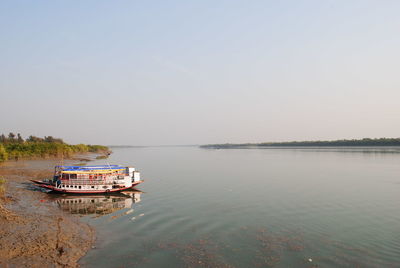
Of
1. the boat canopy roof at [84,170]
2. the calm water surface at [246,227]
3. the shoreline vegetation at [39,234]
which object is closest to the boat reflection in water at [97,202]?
the calm water surface at [246,227]

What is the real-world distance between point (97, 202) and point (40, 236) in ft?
55.2

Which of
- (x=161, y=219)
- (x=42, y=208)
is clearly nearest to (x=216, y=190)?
(x=161, y=219)

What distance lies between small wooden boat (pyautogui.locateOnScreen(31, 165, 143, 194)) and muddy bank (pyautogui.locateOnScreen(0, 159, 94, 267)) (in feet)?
24.6

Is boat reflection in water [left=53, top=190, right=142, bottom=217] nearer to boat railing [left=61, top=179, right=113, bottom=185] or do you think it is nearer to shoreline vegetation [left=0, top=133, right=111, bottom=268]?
shoreline vegetation [left=0, top=133, right=111, bottom=268]

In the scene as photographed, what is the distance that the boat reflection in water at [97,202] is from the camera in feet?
110

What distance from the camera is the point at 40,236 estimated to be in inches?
873

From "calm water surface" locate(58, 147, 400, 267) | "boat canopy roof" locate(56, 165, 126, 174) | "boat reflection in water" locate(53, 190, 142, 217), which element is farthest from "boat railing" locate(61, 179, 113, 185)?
"calm water surface" locate(58, 147, 400, 267)

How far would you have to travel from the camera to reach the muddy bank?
18148mm

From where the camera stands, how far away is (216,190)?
47062 millimetres

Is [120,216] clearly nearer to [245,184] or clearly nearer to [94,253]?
[94,253]

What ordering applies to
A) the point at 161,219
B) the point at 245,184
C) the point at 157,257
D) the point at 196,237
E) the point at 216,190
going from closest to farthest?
the point at 157,257 → the point at 196,237 → the point at 161,219 → the point at 216,190 → the point at 245,184

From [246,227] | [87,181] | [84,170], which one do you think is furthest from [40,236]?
[84,170]

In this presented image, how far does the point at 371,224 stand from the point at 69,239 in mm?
29409

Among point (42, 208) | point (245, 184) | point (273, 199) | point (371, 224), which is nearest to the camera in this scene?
point (371, 224)
